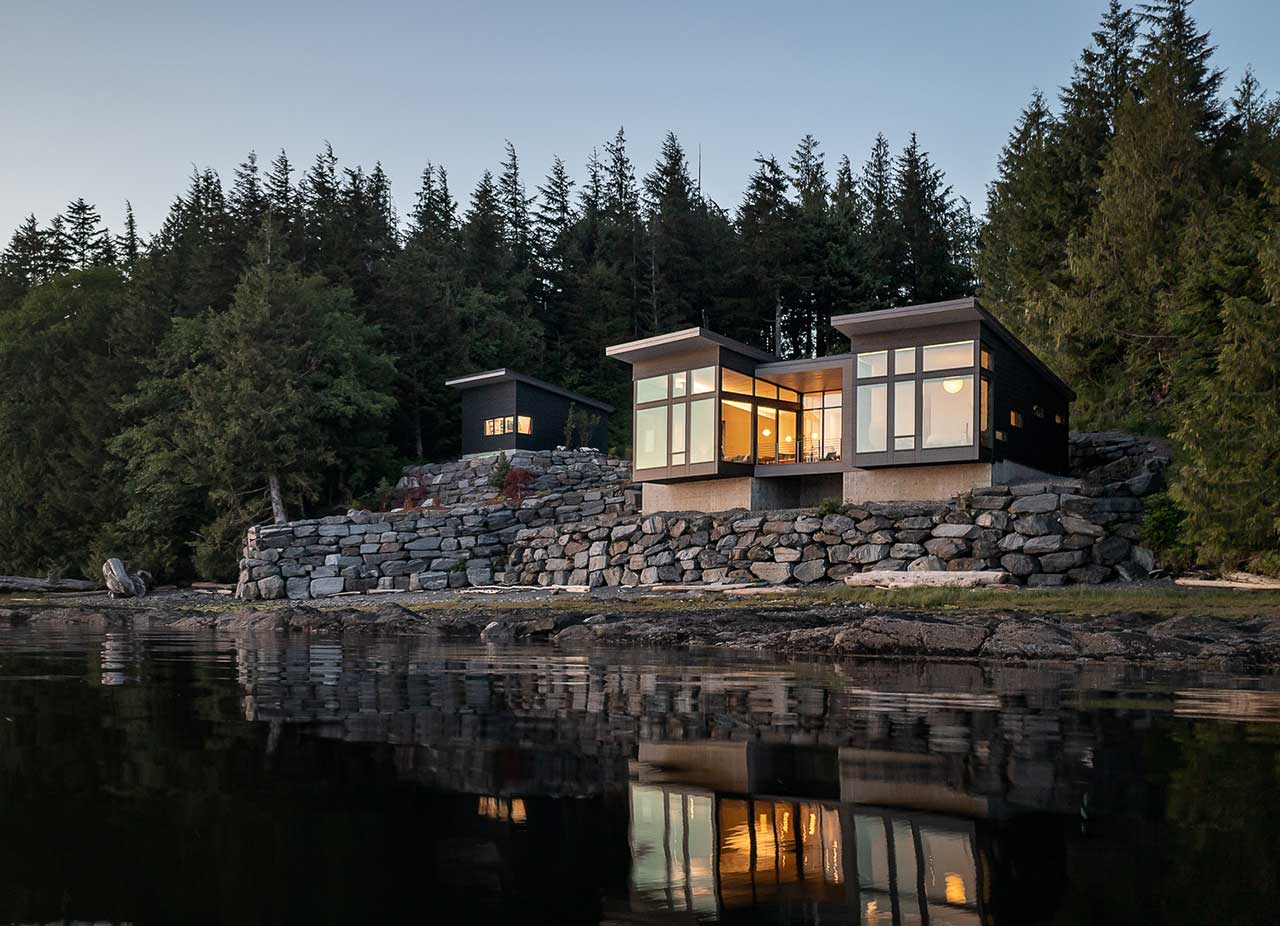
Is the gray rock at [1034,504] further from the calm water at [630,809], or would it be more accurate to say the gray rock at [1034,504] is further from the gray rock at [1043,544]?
the calm water at [630,809]

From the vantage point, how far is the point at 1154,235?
107 ft

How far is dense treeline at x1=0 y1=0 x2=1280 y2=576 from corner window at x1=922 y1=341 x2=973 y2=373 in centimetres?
491

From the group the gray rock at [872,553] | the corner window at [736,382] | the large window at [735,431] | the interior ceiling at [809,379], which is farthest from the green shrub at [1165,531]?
the corner window at [736,382]

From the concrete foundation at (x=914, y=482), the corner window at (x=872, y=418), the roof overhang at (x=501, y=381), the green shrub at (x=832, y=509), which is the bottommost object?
the green shrub at (x=832, y=509)

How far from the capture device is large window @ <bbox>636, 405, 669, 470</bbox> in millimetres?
30625

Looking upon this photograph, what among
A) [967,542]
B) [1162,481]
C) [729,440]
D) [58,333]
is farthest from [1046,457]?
[58,333]

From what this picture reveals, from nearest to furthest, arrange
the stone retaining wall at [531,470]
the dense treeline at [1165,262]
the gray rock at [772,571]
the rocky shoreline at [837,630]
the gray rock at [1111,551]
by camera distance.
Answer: the rocky shoreline at [837,630] < the dense treeline at [1165,262] < the gray rock at [1111,551] < the gray rock at [772,571] < the stone retaining wall at [531,470]

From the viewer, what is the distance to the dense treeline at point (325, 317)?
3862 centimetres

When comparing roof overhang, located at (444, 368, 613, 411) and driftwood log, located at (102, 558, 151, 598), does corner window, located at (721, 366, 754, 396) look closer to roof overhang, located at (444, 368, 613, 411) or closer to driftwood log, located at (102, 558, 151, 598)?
roof overhang, located at (444, 368, 613, 411)

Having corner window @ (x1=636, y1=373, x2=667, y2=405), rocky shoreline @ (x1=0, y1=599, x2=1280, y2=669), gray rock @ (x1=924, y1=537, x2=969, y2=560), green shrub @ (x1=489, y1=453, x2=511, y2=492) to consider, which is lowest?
rocky shoreline @ (x1=0, y1=599, x2=1280, y2=669)

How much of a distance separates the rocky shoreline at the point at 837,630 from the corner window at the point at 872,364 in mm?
9683

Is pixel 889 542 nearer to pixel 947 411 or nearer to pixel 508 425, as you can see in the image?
pixel 947 411

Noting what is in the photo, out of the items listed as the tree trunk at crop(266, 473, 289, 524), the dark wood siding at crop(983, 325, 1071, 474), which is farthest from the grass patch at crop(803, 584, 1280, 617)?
the tree trunk at crop(266, 473, 289, 524)

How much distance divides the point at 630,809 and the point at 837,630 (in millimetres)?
9350
